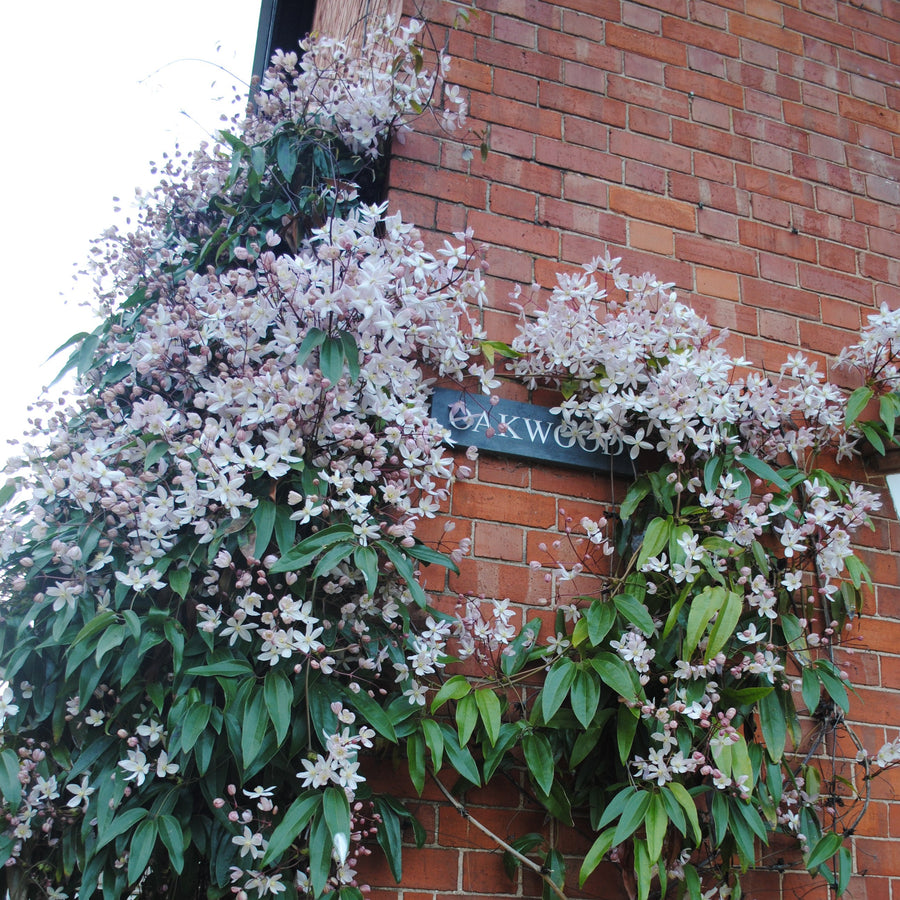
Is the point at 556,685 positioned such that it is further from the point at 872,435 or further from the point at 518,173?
the point at 518,173

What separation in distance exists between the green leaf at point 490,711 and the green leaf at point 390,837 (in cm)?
24

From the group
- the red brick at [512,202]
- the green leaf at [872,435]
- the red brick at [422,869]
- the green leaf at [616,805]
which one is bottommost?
the red brick at [422,869]

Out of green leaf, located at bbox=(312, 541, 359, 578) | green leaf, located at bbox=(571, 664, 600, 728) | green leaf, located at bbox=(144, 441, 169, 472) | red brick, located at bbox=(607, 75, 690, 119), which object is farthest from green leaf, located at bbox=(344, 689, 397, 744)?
red brick, located at bbox=(607, 75, 690, 119)

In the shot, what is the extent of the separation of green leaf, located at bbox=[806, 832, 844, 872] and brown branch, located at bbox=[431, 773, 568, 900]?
55 centimetres

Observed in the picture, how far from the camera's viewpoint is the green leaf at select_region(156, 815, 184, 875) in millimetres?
1607

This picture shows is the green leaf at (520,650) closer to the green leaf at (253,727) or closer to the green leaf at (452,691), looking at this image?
the green leaf at (452,691)

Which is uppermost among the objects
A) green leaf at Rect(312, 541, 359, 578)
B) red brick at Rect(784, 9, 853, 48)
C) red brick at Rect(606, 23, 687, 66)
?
red brick at Rect(784, 9, 853, 48)

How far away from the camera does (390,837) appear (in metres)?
1.75

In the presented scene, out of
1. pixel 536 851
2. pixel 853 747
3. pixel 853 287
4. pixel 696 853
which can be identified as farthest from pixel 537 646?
pixel 853 287

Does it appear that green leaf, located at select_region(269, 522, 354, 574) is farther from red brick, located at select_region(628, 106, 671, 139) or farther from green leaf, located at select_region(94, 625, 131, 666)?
red brick, located at select_region(628, 106, 671, 139)

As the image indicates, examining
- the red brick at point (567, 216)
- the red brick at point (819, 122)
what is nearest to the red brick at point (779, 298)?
the red brick at point (567, 216)

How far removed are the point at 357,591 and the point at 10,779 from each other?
735mm

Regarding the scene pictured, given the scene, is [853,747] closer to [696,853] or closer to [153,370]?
[696,853]

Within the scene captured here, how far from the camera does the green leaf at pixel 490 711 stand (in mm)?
1765
